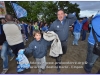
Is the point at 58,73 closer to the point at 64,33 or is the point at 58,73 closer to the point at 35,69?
the point at 35,69

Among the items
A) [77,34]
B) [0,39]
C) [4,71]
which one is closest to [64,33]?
[0,39]

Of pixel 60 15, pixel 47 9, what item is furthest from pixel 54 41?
pixel 47 9

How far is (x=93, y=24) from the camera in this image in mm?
2391

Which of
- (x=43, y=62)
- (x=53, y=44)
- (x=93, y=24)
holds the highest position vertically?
(x=93, y=24)

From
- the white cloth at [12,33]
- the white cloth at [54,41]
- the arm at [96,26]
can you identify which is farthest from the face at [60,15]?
the white cloth at [12,33]

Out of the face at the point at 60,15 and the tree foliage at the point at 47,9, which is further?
the tree foliage at the point at 47,9

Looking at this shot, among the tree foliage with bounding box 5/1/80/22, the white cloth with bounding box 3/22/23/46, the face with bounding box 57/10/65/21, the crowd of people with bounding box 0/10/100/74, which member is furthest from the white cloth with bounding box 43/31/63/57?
the tree foliage with bounding box 5/1/80/22

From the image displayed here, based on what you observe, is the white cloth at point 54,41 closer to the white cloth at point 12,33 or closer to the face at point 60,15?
the face at point 60,15

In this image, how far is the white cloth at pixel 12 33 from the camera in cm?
313

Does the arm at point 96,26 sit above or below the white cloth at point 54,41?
above

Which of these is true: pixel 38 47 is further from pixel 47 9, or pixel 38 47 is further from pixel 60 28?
pixel 47 9

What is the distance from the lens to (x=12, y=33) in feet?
10.4

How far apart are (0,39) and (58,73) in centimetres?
165

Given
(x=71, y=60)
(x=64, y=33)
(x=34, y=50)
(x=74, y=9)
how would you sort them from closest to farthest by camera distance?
(x=34, y=50) → (x=64, y=33) → (x=71, y=60) → (x=74, y=9)
